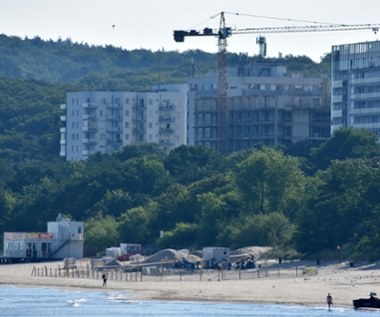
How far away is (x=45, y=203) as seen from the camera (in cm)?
19500

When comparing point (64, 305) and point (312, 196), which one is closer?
point (64, 305)

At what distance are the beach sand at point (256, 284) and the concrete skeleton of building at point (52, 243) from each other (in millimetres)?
25520

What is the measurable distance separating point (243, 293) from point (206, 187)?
200ft

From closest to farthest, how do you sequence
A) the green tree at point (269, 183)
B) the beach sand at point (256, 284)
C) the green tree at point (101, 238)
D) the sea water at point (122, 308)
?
the sea water at point (122, 308), the beach sand at point (256, 284), the green tree at point (269, 183), the green tree at point (101, 238)

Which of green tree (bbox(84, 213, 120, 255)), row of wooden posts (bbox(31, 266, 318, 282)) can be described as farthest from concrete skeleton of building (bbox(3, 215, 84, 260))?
row of wooden posts (bbox(31, 266, 318, 282))

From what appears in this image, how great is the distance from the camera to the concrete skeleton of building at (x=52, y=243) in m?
169

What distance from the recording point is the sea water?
101500 mm

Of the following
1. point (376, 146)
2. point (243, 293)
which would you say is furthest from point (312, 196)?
point (376, 146)

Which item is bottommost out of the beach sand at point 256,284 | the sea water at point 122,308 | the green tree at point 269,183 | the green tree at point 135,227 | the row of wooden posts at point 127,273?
the sea water at point 122,308

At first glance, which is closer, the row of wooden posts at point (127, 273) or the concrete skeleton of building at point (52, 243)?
the row of wooden posts at point (127, 273)

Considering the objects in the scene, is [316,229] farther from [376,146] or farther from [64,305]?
[376,146]

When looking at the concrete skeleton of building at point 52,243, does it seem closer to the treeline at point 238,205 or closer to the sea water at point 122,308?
the treeline at point 238,205

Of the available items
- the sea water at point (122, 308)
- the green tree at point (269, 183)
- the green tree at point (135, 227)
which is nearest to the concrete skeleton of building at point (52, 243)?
the green tree at point (135, 227)

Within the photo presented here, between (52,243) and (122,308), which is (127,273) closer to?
(52,243)
